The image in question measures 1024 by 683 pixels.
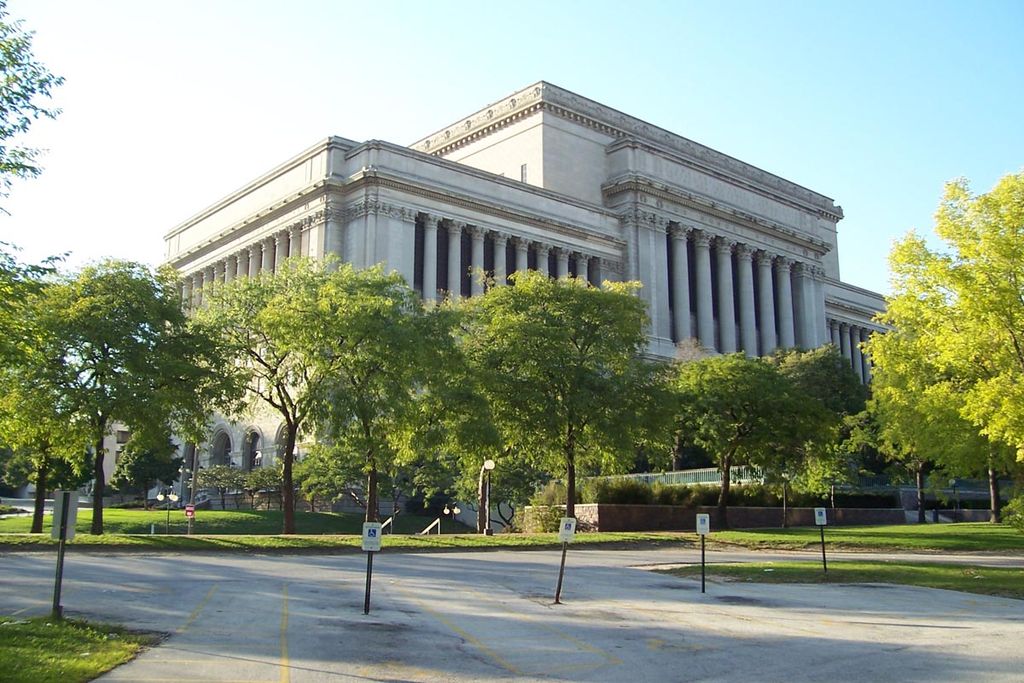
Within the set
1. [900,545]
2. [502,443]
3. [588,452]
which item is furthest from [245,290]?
[900,545]

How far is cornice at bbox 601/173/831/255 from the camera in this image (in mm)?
90688

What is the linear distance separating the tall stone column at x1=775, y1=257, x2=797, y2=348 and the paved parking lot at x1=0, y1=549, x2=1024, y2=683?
81076 millimetres

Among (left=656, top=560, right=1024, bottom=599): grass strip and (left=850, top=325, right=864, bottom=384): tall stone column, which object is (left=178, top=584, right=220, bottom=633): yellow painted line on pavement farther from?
(left=850, top=325, right=864, bottom=384): tall stone column

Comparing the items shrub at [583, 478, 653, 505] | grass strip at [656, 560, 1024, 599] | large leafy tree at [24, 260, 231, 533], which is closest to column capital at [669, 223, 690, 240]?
shrub at [583, 478, 653, 505]

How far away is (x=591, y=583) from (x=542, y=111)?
2874 inches

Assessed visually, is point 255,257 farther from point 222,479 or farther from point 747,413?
point 747,413

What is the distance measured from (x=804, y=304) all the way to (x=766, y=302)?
662 cm

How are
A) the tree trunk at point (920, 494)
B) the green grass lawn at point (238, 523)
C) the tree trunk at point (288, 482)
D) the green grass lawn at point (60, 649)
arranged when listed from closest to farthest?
the green grass lawn at point (60, 649), the tree trunk at point (288, 482), the green grass lawn at point (238, 523), the tree trunk at point (920, 494)

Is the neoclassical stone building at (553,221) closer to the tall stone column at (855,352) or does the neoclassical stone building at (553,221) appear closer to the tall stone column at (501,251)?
the tall stone column at (501,251)

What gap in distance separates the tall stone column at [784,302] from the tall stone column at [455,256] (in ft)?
136

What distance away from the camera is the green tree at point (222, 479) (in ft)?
213

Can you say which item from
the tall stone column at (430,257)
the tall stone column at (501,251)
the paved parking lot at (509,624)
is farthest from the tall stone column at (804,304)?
the paved parking lot at (509,624)

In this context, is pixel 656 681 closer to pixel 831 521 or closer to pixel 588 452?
pixel 588 452

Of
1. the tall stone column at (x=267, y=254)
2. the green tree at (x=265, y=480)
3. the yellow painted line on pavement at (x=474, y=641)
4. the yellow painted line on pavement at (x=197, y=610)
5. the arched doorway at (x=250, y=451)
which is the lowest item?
the yellow painted line on pavement at (x=474, y=641)
